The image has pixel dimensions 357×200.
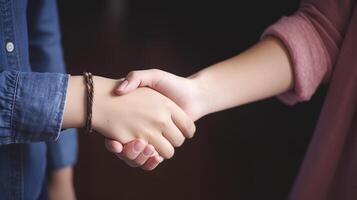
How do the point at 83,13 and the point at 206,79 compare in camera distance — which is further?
the point at 83,13

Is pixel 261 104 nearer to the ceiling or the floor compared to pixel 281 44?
nearer to the floor

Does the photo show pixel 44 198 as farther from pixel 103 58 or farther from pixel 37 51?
pixel 103 58

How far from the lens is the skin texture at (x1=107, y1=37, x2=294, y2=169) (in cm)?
57

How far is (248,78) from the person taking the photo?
1.91 ft

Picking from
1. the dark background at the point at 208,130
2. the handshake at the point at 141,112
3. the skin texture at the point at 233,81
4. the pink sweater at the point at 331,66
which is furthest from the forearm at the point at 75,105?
the dark background at the point at 208,130

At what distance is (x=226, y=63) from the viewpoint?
23.6 inches

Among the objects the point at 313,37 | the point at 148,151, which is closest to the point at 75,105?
the point at 148,151

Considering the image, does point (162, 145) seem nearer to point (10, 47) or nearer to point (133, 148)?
point (133, 148)

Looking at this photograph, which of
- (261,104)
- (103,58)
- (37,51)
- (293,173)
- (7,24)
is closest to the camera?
(7,24)

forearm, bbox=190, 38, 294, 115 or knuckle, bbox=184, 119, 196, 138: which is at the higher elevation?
forearm, bbox=190, 38, 294, 115

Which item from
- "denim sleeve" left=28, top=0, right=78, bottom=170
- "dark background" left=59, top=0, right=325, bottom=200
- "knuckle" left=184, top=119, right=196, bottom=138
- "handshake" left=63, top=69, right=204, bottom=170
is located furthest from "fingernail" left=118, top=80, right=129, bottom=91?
"dark background" left=59, top=0, right=325, bottom=200

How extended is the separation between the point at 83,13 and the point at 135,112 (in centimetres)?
132

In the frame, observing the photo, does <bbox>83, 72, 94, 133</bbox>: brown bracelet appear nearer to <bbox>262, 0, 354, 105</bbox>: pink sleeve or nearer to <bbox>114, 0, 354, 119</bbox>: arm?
<bbox>114, 0, 354, 119</bbox>: arm

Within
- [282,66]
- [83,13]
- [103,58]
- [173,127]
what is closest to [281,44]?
[282,66]
